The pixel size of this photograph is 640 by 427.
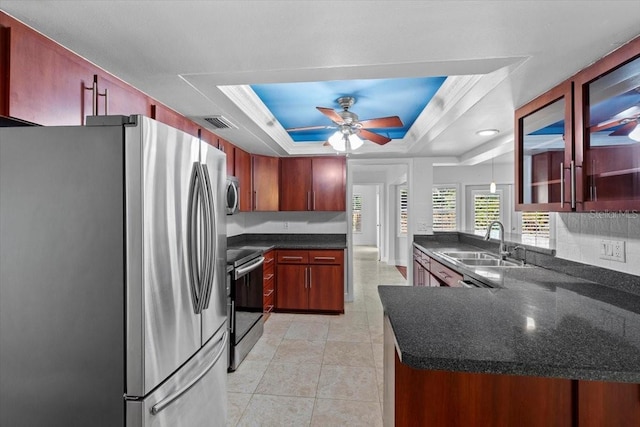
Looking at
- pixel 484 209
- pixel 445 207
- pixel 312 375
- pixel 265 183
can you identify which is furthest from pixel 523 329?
pixel 484 209

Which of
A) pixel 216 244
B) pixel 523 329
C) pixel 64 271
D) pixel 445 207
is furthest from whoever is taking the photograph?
pixel 445 207

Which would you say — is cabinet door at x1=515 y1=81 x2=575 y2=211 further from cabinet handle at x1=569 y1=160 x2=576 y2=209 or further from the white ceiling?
the white ceiling

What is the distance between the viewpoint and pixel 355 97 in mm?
2791

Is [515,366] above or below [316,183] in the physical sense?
below

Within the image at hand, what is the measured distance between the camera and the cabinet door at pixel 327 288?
3.95 metres

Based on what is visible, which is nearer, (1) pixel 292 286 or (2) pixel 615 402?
(2) pixel 615 402

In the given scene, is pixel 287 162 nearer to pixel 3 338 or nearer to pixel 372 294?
pixel 372 294

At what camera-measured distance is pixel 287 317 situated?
3895 millimetres

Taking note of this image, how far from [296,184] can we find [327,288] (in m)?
1.48

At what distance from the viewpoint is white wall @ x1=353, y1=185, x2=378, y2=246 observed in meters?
10.6

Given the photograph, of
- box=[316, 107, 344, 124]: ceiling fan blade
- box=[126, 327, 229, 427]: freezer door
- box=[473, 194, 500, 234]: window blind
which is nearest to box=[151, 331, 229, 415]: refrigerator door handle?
box=[126, 327, 229, 427]: freezer door

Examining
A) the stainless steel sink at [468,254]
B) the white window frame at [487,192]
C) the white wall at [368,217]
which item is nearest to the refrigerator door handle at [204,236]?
the stainless steel sink at [468,254]

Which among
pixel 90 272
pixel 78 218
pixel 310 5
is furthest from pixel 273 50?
pixel 90 272

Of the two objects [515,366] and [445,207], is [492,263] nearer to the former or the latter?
[515,366]
